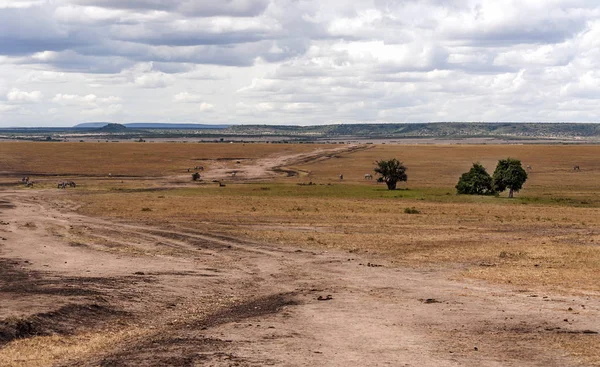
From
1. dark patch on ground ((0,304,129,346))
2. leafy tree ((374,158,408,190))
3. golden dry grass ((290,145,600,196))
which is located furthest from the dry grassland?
dark patch on ground ((0,304,129,346))

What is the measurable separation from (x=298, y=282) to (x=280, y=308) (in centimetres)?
554

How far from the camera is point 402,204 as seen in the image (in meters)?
69.5

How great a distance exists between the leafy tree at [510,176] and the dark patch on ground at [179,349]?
6126cm

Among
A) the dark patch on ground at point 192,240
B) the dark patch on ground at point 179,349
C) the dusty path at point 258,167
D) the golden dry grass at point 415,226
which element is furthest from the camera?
the dusty path at point 258,167

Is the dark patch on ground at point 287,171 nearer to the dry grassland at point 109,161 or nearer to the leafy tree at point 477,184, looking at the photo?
the dry grassland at point 109,161

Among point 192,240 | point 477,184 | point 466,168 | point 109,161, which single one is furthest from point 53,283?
point 109,161

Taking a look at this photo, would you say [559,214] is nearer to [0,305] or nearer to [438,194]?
[438,194]

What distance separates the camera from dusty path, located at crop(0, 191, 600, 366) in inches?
722

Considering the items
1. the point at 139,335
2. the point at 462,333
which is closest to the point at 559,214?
the point at 462,333

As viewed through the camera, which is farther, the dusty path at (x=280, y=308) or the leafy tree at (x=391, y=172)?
the leafy tree at (x=391, y=172)

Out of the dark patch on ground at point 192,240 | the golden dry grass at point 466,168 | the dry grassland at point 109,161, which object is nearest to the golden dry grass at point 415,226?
the dark patch on ground at point 192,240

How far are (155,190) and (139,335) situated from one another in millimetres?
71129

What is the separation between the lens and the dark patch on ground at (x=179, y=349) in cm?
1714

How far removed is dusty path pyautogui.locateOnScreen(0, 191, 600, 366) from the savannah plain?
0.24 ft
